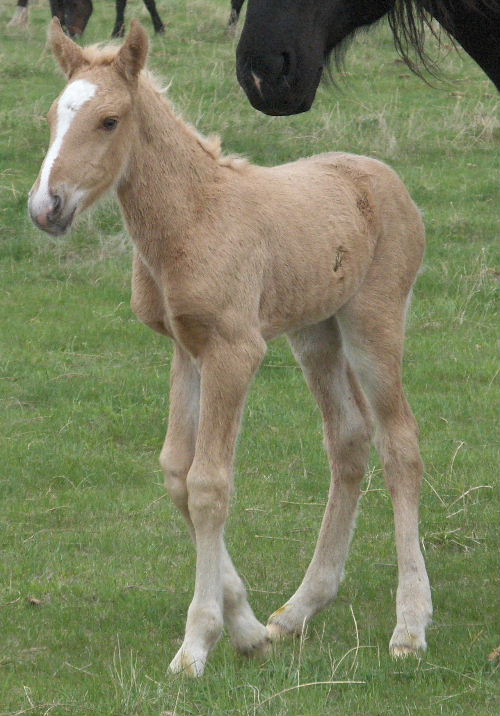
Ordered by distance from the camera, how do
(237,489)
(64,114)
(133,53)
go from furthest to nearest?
(237,489) < (133,53) < (64,114)

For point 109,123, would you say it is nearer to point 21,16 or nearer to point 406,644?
point 406,644

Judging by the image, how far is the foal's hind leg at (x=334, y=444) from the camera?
4.59 metres

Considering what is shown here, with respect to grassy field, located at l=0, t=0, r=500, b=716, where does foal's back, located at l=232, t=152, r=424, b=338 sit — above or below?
above

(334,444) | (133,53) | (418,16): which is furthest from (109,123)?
(334,444)

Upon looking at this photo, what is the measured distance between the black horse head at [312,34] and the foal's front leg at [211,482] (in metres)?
0.85

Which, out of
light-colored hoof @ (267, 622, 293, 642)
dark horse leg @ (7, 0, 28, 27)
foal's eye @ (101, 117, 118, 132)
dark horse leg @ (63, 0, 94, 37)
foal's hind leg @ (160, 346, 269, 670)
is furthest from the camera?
dark horse leg @ (7, 0, 28, 27)

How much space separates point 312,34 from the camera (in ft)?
13.8

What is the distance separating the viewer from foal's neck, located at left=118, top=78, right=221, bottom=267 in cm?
396

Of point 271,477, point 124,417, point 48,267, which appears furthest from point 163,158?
point 48,267

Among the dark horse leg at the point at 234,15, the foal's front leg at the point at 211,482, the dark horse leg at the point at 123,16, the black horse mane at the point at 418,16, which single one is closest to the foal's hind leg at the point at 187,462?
the foal's front leg at the point at 211,482

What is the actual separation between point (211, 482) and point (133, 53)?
1.40 meters

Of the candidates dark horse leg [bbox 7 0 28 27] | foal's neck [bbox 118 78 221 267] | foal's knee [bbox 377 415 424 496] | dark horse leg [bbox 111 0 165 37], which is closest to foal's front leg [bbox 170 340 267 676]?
foal's neck [bbox 118 78 221 267]

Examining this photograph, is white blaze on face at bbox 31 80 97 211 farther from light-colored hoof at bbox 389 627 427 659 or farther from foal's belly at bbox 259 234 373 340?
light-colored hoof at bbox 389 627 427 659

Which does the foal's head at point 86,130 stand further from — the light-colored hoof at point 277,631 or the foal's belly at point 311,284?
the light-colored hoof at point 277,631
